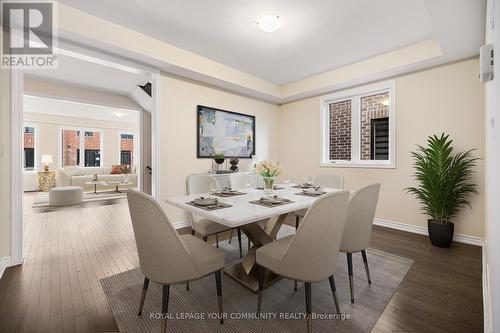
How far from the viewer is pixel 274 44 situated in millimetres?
3033

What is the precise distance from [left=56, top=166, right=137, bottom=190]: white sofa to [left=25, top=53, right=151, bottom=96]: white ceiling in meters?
3.17

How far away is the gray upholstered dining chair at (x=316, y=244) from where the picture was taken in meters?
1.28

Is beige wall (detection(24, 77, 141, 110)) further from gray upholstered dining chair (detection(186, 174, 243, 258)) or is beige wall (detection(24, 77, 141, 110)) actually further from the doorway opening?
gray upholstered dining chair (detection(186, 174, 243, 258))

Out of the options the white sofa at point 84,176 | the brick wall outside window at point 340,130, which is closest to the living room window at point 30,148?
the white sofa at point 84,176

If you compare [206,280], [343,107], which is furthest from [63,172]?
[343,107]

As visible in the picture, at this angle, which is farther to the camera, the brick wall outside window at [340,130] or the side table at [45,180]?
the side table at [45,180]

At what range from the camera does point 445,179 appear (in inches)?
109

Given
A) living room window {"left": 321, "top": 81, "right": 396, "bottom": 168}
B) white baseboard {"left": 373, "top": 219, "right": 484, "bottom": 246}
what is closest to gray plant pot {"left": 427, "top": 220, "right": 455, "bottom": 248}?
white baseboard {"left": 373, "top": 219, "right": 484, "bottom": 246}

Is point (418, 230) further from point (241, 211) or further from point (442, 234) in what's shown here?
point (241, 211)

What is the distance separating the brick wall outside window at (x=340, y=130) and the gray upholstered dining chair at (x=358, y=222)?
2.60m

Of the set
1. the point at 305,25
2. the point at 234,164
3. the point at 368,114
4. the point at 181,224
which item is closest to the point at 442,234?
the point at 368,114

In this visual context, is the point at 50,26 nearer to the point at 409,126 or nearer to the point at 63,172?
the point at 409,126

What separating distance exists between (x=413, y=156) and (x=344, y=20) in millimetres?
2191

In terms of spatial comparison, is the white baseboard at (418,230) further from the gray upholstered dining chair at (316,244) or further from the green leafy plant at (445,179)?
the gray upholstered dining chair at (316,244)
